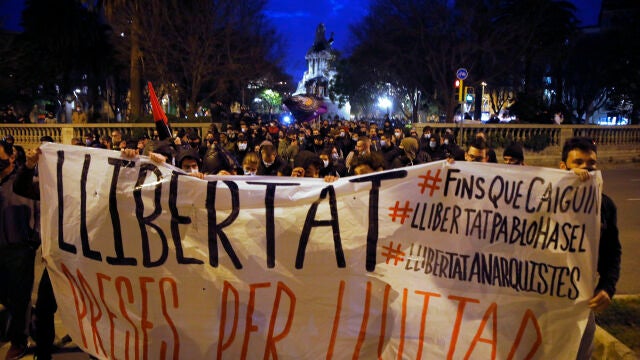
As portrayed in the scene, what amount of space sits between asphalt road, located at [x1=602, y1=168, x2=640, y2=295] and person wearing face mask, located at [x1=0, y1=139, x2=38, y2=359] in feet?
19.4

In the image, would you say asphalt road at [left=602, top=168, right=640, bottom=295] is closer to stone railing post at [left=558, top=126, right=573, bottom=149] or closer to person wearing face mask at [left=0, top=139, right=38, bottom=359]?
stone railing post at [left=558, top=126, right=573, bottom=149]

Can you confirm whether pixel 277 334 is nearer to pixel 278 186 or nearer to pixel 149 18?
pixel 278 186

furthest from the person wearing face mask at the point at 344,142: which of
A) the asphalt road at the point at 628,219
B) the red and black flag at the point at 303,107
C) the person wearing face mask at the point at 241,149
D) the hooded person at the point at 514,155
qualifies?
the red and black flag at the point at 303,107

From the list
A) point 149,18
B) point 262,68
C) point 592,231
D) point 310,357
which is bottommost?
point 310,357

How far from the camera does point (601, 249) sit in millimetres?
3355

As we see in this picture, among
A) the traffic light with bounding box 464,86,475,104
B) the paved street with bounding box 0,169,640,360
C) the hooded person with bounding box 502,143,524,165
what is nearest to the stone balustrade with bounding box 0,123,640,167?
the traffic light with bounding box 464,86,475,104

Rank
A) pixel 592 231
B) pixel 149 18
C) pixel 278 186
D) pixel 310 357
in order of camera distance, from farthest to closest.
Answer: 1. pixel 149 18
2. pixel 278 186
3. pixel 310 357
4. pixel 592 231

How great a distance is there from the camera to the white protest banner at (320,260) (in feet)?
11.2

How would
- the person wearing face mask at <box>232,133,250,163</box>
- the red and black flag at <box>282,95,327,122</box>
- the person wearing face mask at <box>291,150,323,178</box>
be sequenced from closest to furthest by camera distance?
1. the person wearing face mask at <box>291,150,323,178</box>
2. the person wearing face mask at <box>232,133,250,163</box>
3. the red and black flag at <box>282,95,327,122</box>

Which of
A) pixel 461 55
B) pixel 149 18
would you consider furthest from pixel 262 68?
pixel 461 55

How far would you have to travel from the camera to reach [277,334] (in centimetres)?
363

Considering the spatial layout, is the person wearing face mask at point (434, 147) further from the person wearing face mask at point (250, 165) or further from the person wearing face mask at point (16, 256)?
the person wearing face mask at point (16, 256)

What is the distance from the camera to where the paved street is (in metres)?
4.62

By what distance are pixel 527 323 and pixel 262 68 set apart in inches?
→ 973
